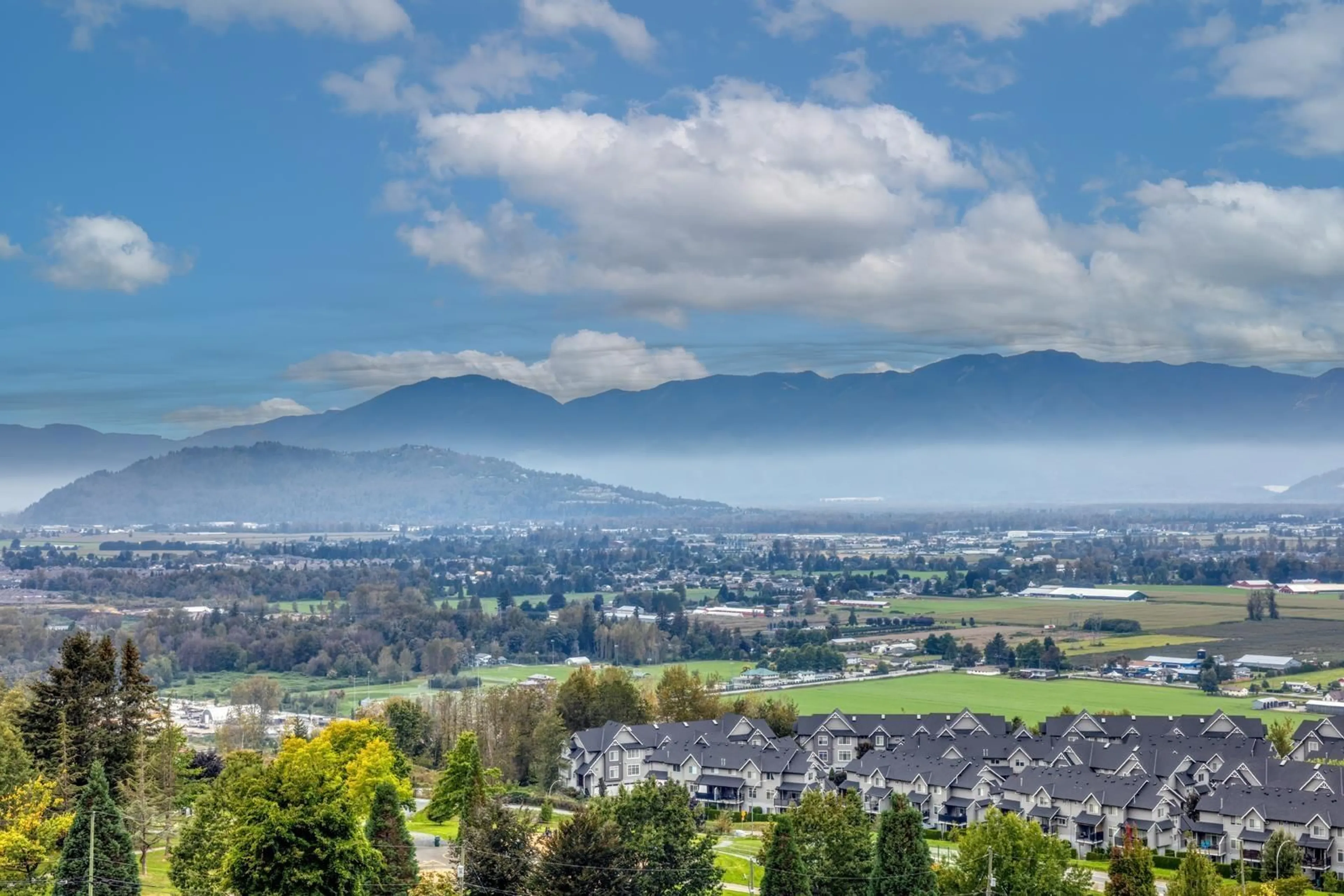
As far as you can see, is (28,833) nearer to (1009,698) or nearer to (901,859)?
(901,859)

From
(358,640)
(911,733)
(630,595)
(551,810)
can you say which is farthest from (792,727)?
(630,595)

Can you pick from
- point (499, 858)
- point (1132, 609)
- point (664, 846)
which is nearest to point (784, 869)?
point (664, 846)

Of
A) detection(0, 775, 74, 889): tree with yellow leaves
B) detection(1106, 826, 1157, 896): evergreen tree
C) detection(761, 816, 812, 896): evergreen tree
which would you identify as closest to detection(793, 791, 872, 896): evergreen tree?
detection(761, 816, 812, 896): evergreen tree

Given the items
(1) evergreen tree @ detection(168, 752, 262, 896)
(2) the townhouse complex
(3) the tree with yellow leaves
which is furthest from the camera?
(2) the townhouse complex

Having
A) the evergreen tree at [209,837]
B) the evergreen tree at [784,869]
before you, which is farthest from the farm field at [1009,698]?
the evergreen tree at [209,837]

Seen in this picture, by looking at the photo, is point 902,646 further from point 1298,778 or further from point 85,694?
point 85,694

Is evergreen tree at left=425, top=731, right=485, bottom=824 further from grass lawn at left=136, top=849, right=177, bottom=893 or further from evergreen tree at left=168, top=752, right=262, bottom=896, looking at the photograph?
evergreen tree at left=168, top=752, right=262, bottom=896
